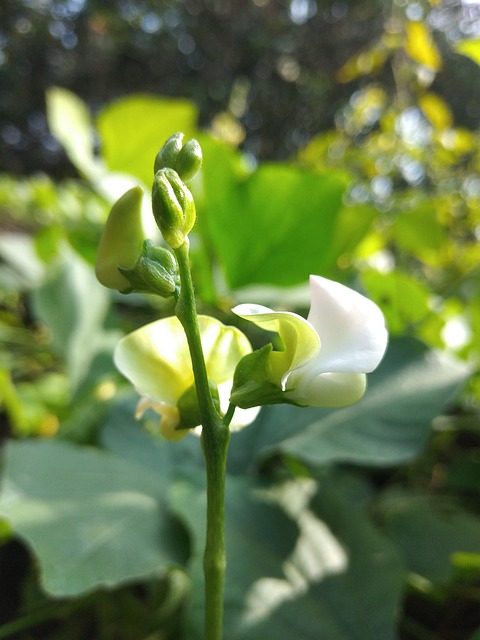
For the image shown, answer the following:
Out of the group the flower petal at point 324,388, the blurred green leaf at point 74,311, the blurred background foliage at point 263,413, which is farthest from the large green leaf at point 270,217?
the flower petal at point 324,388

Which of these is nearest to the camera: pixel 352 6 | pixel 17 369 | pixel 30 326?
pixel 17 369

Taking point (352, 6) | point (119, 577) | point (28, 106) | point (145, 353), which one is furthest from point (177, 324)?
point (28, 106)

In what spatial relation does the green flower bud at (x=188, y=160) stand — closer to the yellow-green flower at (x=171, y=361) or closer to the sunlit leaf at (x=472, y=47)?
the yellow-green flower at (x=171, y=361)

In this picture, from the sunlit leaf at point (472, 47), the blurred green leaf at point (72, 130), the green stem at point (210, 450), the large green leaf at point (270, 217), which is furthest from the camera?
the blurred green leaf at point (72, 130)

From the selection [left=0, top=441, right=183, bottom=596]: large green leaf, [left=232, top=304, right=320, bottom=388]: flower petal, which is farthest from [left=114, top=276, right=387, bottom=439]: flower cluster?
[left=0, top=441, right=183, bottom=596]: large green leaf

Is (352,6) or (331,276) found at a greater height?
(352,6)

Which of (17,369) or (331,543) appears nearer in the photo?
A: (331,543)

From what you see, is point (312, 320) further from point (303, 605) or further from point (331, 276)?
point (331, 276)
